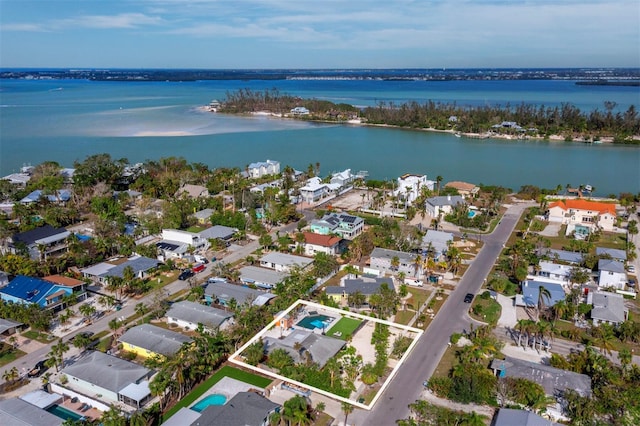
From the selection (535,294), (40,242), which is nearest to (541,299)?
(535,294)

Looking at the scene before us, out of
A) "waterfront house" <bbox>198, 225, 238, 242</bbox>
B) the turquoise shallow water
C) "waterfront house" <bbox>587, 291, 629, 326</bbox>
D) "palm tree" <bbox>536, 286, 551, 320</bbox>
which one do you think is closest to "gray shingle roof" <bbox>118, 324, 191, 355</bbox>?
"waterfront house" <bbox>198, 225, 238, 242</bbox>

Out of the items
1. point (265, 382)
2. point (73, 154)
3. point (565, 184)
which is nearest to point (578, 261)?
point (265, 382)

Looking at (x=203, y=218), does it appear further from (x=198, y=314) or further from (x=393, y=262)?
(x=393, y=262)

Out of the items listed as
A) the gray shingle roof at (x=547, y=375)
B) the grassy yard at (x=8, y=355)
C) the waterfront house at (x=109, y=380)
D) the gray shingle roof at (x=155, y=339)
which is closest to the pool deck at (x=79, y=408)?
the waterfront house at (x=109, y=380)

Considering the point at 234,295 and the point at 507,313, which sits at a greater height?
the point at 234,295

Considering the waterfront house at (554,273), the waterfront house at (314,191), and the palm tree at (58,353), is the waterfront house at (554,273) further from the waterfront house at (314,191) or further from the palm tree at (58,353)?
the palm tree at (58,353)

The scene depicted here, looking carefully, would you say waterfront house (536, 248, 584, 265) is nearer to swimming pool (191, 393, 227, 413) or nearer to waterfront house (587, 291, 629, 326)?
waterfront house (587, 291, 629, 326)

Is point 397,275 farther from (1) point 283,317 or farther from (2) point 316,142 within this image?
(2) point 316,142
